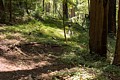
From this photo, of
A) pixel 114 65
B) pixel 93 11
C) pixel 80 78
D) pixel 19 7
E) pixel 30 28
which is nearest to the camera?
pixel 80 78

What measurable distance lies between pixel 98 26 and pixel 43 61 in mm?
2543

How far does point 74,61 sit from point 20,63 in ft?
6.52

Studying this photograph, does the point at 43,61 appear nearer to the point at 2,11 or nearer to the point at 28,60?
the point at 28,60

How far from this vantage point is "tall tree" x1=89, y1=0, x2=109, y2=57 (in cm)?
1018

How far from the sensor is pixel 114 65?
849cm

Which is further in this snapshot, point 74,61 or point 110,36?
point 110,36

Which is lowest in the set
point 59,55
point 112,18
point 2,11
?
point 59,55

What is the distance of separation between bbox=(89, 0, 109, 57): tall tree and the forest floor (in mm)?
508

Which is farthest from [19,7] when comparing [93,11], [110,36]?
[93,11]

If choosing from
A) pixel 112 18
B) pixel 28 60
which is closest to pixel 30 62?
pixel 28 60

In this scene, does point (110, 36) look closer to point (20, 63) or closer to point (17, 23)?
point (17, 23)

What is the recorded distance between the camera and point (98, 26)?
409 inches

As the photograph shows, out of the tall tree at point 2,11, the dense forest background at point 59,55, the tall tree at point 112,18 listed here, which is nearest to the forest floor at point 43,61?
the dense forest background at point 59,55

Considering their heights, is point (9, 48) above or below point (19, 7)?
below
